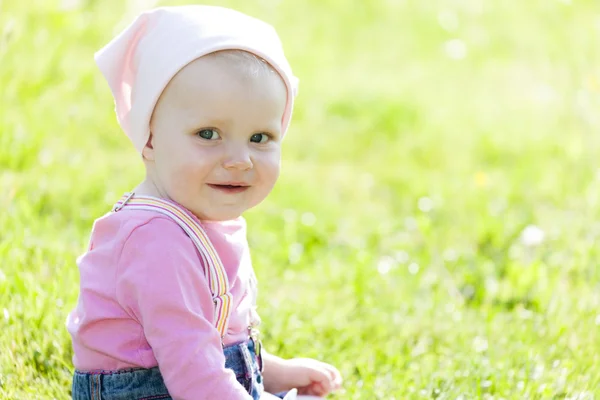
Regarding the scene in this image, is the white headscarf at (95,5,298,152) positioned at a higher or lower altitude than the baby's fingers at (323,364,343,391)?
higher

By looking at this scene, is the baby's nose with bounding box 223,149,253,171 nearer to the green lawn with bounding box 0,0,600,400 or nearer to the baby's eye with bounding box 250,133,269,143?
the baby's eye with bounding box 250,133,269,143

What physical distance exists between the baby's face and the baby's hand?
607mm

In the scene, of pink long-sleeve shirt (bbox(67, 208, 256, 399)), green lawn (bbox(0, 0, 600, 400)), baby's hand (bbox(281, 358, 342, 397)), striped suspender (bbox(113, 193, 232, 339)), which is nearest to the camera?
pink long-sleeve shirt (bbox(67, 208, 256, 399))

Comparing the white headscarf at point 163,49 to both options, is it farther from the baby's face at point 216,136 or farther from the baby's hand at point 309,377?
the baby's hand at point 309,377

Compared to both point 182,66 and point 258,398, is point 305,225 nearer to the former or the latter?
point 258,398

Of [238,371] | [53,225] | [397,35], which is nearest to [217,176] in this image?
[238,371]

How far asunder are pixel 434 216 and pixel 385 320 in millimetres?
1323

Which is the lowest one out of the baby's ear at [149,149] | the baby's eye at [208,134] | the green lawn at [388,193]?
the green lawn at [388,193]

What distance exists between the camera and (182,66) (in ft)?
6.76

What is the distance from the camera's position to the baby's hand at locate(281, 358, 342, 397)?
2.58 metres

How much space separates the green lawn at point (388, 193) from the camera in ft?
9.73

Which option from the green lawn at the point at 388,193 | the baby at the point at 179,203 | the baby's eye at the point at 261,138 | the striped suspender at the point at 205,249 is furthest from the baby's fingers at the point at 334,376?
the baby's eye at the point at 261,138

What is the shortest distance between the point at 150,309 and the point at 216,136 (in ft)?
1.48

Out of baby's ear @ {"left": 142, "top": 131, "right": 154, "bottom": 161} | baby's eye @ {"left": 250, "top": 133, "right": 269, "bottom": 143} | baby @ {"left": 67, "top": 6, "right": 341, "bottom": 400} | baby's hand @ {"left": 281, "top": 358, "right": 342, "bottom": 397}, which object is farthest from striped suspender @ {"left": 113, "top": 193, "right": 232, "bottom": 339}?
baby's hand @ {"left": 281, "top": 358, "right": 342, "bottom": 397}
